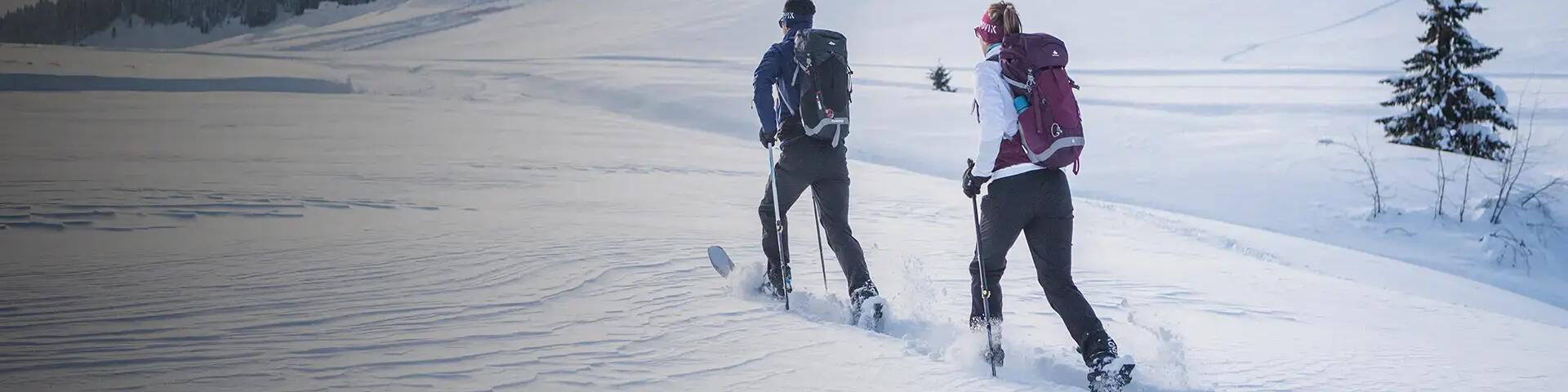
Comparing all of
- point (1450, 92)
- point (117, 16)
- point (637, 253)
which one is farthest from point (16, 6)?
point (1450, 92)

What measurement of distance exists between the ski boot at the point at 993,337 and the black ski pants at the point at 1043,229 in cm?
35

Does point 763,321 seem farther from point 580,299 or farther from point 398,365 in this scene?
point 398,365

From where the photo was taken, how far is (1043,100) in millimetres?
4035

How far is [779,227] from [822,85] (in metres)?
0.82

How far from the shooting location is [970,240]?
9320mm

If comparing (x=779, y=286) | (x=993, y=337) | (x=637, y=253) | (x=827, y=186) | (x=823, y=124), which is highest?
(x=823, y=124)

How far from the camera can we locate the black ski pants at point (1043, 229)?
4.13 m

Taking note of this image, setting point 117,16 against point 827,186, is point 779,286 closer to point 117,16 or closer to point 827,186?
point 827,186

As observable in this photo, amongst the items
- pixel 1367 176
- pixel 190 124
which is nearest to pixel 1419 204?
pixel 1367 176

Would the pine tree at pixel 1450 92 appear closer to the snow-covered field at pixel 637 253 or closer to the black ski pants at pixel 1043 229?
the snow-covered field at pixel 637 253

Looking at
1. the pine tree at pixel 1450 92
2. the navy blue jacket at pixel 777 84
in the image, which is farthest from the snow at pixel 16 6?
the pine tree at pixel 1450 92

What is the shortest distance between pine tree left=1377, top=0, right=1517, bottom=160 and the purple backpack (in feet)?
55.0

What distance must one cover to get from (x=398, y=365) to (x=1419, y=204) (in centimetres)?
1335

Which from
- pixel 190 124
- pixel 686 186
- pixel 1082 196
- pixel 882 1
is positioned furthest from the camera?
pixel 882 1
